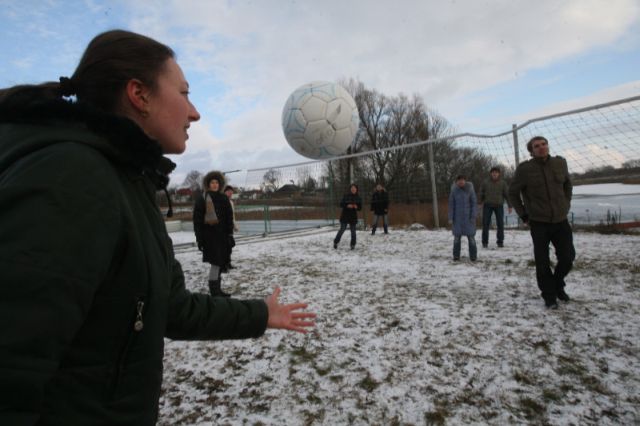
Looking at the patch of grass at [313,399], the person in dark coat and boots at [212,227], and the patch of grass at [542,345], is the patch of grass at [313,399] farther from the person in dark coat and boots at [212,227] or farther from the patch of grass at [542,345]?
the person in dark coat and boots at [212,227]

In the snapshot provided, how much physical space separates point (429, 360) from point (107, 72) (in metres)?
2.76

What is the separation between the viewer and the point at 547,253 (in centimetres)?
388

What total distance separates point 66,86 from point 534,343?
3506 millimetres

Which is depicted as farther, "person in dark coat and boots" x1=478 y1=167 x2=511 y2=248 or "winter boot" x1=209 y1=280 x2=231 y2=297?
"person in dark coat and boots" x1=478 y1=167 x2=511 y2=248

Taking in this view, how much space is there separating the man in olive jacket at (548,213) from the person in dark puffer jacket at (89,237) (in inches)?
159

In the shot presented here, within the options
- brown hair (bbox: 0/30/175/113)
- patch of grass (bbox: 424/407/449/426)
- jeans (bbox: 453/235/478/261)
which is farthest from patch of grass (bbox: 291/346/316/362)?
jeans (bbox: 453/235/478/261)

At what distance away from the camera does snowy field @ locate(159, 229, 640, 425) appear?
215 centimetres

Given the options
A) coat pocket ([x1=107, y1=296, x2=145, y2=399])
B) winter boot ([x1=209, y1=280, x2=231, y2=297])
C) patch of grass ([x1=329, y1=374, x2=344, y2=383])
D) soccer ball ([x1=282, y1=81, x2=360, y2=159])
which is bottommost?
patch of grass ([x1=329, y1=374, x2=344, y2=383])

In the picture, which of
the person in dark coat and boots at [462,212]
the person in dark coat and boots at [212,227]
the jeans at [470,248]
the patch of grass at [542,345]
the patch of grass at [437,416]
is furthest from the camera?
the person in dark coat and boots at [462,212]

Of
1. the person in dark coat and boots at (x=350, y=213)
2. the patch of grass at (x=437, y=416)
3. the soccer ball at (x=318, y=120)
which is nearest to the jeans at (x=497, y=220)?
the person in dark coat and boots at (x=350, y=213)

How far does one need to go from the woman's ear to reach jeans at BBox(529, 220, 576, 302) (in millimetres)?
4121

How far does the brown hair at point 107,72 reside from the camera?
2.98 feet

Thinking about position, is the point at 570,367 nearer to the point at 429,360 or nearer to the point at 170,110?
the point at 429,360

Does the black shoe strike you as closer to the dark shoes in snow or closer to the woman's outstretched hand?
the dark shoes in snow
